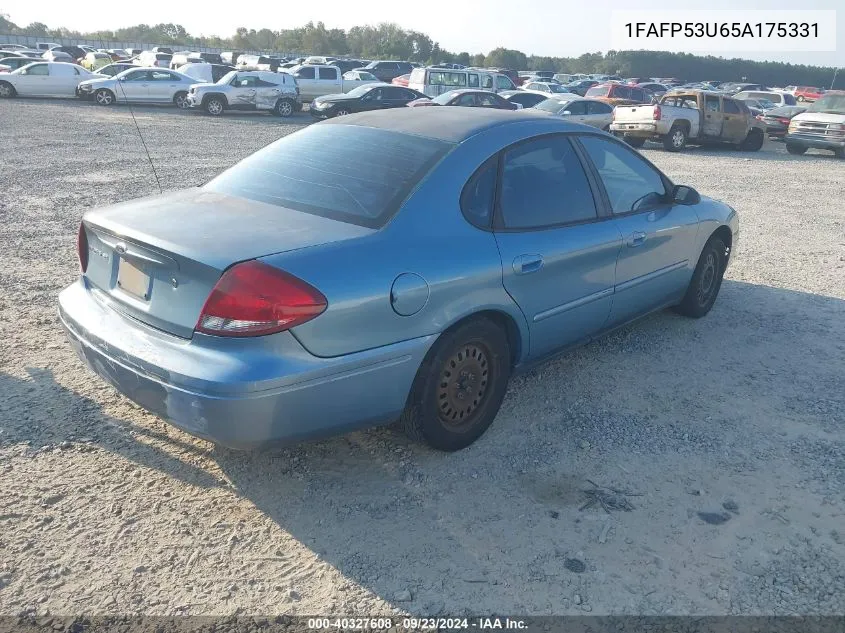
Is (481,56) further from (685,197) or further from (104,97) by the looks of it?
(685,197)

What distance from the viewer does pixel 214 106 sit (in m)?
23.2

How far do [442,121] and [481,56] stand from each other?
84712mm

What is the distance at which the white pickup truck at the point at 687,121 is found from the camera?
720 inches

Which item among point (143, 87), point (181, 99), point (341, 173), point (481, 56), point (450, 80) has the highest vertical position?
point (481, 56)

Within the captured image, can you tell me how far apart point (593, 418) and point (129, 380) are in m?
2.46

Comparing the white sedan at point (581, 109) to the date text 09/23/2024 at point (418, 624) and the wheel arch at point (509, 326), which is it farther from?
the date text 09/23/2024 at point (418, 624)

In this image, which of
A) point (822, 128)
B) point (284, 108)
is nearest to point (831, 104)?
point (822, 128)

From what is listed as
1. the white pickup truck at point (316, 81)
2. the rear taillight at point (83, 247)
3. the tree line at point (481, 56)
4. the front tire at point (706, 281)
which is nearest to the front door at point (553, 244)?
the front tire at point (706, 281)

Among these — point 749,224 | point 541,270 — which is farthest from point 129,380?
point 749,224

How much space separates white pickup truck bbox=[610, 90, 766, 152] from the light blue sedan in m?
15.0

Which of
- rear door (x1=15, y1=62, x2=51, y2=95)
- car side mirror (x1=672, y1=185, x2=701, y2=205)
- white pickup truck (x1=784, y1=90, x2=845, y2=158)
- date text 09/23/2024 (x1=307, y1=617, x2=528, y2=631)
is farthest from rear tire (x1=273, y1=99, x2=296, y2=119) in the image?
date text 09/23/2024 (x1=307, y1=617, x2=528, y2=631)

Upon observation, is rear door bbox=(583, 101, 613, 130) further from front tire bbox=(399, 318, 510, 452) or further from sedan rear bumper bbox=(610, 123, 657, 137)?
front tire bbox=(399, 318, 510, 452)

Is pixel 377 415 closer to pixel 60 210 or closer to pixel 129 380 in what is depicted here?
pixel 129 380

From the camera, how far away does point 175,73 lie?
2392 cm
